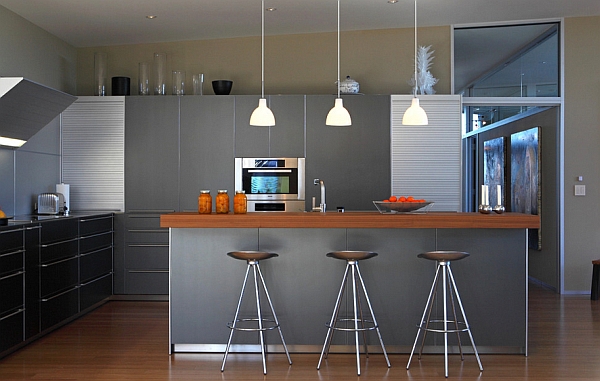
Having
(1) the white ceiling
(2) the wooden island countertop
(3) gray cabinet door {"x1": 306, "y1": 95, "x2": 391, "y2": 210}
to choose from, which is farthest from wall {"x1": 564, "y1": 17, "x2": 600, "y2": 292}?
(2) the wooden island countertop

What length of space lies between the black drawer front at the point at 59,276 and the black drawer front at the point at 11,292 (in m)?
0.36

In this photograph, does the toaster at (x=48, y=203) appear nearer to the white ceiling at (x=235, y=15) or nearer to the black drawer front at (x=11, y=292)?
the black drawer front at (x=11, y=292)

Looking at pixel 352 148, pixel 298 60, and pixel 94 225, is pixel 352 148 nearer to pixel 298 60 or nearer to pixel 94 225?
pixel 298 60

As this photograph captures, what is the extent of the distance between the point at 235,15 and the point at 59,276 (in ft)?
9.87

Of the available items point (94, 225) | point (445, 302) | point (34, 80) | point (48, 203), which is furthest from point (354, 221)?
point (34, 80)

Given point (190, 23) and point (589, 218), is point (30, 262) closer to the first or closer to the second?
point (190, 23)

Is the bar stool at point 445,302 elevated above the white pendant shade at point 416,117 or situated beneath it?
situated beneath

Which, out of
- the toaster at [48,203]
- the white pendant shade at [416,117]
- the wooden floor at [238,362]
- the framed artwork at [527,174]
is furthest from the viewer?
the framed artwork at [527,174]

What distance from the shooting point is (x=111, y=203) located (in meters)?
6.88

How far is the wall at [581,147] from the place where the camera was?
7.21 m

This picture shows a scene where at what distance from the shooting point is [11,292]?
455cm

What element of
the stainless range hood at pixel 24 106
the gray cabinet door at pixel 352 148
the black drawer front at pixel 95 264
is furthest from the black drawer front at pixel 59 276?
the gray cabinet door at pixel 352 148

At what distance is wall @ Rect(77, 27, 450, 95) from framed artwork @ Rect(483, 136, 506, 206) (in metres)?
2.06

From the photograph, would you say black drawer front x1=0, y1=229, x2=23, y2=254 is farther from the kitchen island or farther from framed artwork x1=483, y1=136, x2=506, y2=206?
framed artwork x1=483, y1=136, x2=506, y2=206
